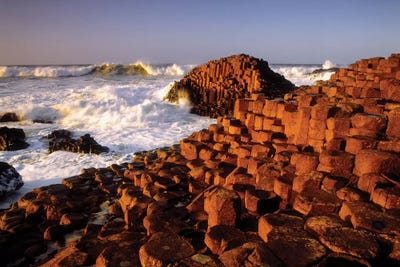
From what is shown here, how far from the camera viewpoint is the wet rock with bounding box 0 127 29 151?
31.6 feet

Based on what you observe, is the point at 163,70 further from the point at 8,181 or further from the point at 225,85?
the point at 8,181

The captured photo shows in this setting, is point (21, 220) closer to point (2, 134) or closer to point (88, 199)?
point (88, 199)

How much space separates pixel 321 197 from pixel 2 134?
1032 cm

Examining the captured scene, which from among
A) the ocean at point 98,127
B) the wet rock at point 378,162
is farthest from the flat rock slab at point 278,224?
the ocean at point 98,127

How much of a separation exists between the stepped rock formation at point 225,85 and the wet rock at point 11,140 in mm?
8648

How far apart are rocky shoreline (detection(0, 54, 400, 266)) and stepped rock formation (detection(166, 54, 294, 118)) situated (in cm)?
1004

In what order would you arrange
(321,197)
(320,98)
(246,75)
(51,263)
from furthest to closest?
(246,75)
(320,98)
(321,197)
(51,263)

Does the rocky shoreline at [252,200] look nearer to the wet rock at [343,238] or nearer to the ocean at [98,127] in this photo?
the wet rock at [343,238]

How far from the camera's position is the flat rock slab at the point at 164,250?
254 cm

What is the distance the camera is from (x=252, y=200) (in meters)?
3.59

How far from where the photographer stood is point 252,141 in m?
5.15

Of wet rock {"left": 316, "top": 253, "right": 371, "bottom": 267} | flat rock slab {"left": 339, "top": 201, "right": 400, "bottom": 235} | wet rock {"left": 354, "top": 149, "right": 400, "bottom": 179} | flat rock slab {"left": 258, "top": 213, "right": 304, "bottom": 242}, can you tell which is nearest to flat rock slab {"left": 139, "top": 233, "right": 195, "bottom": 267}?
flat rock slab {"left": 258, "top": 213, "right": 304, "bottom": 242}

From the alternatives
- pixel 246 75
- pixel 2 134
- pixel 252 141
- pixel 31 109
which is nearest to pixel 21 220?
pixel 252 141

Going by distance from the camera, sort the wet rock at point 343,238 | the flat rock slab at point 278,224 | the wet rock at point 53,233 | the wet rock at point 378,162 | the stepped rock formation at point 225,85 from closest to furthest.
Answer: the wet rock at point 343,238, the flat rock slab at point 278,224, the wet rock at point 378,162, the wet rock at point 53,233, the stepped rock formation at point 225,85
